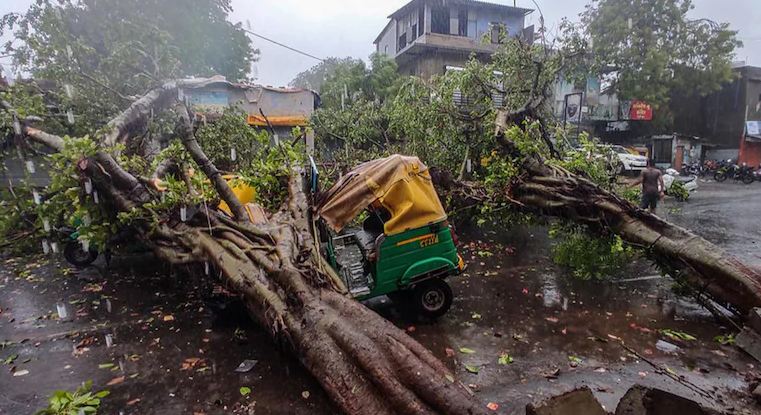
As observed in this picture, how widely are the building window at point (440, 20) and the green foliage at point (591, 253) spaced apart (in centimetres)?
1914

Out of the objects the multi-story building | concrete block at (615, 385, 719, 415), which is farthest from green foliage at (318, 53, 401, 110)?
concrete block at (615, 385, 719, 415)

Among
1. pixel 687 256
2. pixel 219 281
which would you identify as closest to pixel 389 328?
pixel 219 281

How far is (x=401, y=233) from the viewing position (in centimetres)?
499

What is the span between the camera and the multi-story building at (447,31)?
23.2 metres

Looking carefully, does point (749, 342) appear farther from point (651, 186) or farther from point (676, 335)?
point (651, 186)

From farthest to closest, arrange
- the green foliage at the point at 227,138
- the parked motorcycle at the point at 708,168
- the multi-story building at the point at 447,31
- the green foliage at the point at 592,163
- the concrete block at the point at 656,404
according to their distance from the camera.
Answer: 1. the parked motorcycle at the point at 708,168
2. the multi-story building at the point at 447,31
3. the green foliage at the point at 227,138
4. the green foliage at the point at 592,163
5. the concrete block at the point at 656,404

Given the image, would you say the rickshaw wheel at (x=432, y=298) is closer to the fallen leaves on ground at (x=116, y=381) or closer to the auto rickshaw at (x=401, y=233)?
the auto rickshaw at (x=401, y=233)

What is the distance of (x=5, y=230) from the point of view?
7918 millimetres

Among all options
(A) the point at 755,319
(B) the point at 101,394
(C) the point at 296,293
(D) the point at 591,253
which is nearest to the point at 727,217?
(D) the point at 591,253

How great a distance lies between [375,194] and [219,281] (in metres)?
2.07

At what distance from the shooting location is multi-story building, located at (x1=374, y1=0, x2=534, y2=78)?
914 inches

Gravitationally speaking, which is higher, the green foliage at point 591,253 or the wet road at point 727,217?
the green foliage at point 591,253

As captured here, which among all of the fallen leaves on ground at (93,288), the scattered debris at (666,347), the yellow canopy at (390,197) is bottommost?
the scattered debris at (666,347)

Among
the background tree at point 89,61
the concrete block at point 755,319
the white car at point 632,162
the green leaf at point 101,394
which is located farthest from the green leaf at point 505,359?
the white car at point 632,162
